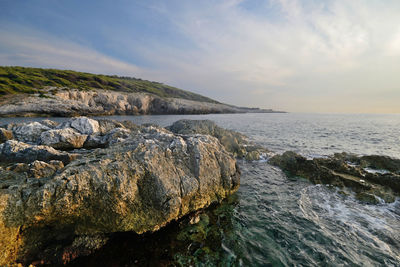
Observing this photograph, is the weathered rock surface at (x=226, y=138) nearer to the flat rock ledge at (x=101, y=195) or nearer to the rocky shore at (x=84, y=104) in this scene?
the flat rock ledge at (x=101, y=195)

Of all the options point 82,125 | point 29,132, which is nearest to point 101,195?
point 82,125

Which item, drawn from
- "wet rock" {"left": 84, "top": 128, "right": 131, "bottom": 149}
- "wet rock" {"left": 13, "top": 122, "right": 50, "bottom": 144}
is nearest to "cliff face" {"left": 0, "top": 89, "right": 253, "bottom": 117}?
"wet rock" {"left": 13, "top": 122, "right": 50, "bottom": 144}

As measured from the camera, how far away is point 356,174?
43.2ft

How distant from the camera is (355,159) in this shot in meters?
17.6

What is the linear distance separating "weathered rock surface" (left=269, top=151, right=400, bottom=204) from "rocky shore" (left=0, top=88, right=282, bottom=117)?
223 feet

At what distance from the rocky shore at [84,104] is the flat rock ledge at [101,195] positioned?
61.8 metres

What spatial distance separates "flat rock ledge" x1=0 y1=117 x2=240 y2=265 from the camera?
5.00 metres

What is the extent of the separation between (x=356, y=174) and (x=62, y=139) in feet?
87.6

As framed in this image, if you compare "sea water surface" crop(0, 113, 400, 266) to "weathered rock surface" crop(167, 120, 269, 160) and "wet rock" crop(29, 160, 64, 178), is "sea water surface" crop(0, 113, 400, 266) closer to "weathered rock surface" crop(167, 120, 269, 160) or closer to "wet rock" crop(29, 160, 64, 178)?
"wet rock" crop(29, 160, 64, 178)

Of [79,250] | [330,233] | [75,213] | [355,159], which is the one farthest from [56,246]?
[355,159]

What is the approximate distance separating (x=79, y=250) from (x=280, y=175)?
13.8 m

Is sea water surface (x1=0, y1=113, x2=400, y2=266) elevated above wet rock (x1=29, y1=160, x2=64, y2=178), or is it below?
below

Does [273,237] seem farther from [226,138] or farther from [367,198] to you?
[226,138]

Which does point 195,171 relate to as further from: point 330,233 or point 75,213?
point 330,233
